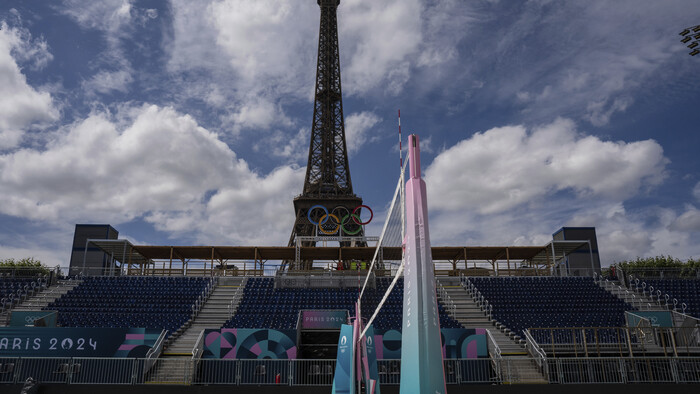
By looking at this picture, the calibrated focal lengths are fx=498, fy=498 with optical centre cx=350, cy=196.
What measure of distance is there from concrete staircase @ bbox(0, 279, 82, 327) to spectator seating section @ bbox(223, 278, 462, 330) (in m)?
11.8

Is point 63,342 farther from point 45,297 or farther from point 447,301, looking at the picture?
point 447,301

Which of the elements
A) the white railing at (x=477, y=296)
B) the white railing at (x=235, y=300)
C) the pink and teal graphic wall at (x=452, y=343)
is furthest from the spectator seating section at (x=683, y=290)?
the white railing at (x=235, y=300)

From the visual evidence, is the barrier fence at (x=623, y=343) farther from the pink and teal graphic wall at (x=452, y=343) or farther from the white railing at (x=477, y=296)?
the white railing at (x=477, y=296)

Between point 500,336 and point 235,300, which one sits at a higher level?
point 235,300

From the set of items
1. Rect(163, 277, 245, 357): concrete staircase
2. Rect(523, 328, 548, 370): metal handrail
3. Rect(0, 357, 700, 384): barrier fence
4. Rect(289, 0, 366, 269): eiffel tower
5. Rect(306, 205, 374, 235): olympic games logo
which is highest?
Rect(289, 0, 366, 269): eiffel tower

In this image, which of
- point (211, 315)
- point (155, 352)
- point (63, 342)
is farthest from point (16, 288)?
point (155, 352)

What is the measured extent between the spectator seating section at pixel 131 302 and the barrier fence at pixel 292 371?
6.71 metres

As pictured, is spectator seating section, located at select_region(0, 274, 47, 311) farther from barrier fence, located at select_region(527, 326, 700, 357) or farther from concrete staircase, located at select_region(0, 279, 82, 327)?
barrier fence, located at select_region(527, 326, 700, 357)

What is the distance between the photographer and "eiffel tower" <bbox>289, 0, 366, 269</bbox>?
63.9 meters

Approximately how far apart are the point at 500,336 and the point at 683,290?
56.7 ft

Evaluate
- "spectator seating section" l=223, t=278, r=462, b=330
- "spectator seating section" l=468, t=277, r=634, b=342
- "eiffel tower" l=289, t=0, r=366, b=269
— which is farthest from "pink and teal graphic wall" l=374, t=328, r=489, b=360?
"eiffel tower" l=289, t=0, r=366, b=269

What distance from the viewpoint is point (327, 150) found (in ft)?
234

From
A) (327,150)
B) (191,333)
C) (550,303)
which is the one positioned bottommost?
(191,333)

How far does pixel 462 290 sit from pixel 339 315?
1208cm
